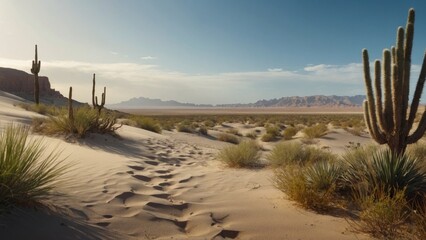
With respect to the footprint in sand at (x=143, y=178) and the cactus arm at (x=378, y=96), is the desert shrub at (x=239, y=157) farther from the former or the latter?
the cactus arm at (x=378, y=96)

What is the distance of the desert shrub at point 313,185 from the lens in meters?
5.18

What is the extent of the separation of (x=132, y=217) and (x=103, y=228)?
55 cm

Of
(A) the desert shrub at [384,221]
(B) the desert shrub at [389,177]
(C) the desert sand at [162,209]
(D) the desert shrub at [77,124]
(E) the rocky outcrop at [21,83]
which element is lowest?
(C) the desert sand at [162,209]

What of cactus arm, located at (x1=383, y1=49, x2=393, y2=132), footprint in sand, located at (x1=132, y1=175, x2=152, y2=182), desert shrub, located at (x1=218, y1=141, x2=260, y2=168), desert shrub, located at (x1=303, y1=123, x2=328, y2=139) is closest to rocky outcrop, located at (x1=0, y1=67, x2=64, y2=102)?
desert shrub, located at (x1=303, y1=123, x2=328, y2=139)

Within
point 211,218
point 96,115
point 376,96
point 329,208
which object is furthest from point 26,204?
point 96,115

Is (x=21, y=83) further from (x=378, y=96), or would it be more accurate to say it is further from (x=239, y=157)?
(x=378, y=96)

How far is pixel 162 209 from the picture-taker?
5.19 metres

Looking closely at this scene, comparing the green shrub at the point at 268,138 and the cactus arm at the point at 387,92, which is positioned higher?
the cactus arm at the point at 387,92

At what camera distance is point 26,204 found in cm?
401

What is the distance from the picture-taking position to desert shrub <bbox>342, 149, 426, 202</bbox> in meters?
5.29

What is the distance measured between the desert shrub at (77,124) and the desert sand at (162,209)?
3.00m

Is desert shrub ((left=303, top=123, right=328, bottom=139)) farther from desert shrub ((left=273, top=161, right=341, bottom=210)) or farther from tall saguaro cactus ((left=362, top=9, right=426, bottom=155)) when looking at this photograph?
desert shrub ((left=273, top=161, right=341, bottom=210))

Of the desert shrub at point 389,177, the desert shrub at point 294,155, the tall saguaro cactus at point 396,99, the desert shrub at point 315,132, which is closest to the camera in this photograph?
the desert shrub at point 389,177

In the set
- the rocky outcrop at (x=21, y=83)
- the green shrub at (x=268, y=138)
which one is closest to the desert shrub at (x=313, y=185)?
the green shrub at (x=268, y=138)
